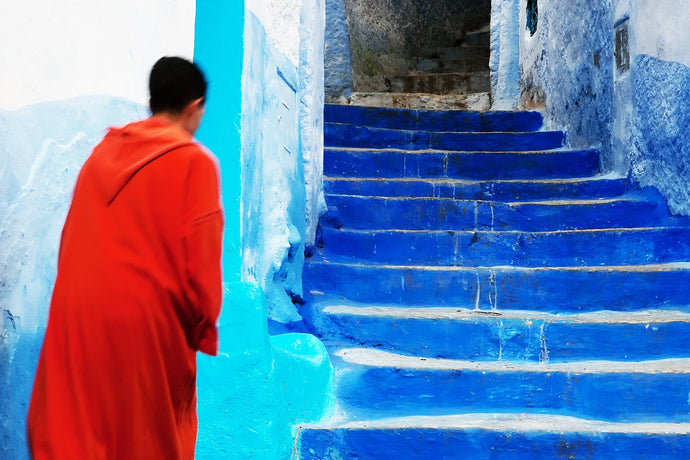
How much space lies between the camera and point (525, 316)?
10.7ft

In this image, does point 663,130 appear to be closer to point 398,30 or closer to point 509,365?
point 509,365

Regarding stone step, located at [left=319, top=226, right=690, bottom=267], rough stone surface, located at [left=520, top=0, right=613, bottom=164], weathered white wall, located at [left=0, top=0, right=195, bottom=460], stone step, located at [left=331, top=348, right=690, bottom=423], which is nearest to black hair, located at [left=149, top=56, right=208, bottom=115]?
weathered white wall, located at [left=0, top=0, right=195, bottom=460]

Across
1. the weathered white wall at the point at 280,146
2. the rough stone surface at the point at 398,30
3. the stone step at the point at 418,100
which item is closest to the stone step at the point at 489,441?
the weathered white wall at the point at 280,146

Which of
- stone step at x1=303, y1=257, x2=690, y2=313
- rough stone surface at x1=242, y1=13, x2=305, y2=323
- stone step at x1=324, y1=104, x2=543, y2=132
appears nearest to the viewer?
rough stone surface at x1=242, y1=13, x2=305, y2=323

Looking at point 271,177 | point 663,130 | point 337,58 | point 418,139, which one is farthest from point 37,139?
point 337,58

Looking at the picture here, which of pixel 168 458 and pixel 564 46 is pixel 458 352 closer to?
pixel 168 458

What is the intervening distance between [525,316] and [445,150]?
7.11 feet

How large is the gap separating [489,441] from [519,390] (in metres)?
0.36

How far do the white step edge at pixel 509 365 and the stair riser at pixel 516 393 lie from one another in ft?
0.07

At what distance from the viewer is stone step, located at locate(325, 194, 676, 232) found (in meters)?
4.18

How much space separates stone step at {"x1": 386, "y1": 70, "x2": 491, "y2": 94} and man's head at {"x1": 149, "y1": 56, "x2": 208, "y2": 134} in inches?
285

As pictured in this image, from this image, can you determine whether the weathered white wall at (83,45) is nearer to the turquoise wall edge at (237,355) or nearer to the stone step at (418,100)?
the turquoise wall edge at (237,355)

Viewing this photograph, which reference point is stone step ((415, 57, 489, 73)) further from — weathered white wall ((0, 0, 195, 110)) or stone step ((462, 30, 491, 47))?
weathered white wall ((0, 0, 195, 110))

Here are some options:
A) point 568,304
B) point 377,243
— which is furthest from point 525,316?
point 377,243
